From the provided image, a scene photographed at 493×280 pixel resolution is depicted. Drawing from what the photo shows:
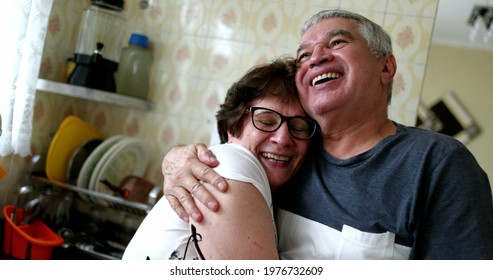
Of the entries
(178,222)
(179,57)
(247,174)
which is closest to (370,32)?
(247,174)

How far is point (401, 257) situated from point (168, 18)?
95cm

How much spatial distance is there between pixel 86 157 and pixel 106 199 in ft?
0.53

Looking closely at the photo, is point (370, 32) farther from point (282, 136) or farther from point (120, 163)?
point (120, 163)

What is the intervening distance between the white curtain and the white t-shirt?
1.62ft

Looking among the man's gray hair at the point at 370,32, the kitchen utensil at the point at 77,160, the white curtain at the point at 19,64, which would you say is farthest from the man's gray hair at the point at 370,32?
the kitchen utensil at the point at 77,160

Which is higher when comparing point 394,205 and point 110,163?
point 394,205

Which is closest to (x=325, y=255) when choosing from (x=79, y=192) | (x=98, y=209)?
(x=79, y=192)

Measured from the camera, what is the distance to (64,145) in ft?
3.70

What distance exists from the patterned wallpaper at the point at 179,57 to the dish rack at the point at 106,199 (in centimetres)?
10

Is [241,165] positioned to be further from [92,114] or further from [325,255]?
[92,114]

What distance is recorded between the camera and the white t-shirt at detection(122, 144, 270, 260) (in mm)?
543

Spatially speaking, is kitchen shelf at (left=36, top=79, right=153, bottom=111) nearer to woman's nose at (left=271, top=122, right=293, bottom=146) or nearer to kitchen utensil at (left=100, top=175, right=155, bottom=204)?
kitchen utensil at (left=100, top=175, right=155, bottom=204)

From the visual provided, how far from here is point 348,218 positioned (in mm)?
602

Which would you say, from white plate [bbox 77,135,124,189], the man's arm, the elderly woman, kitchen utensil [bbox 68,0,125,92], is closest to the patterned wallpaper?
kitchen utensil [bbox 68,0,125,92]
